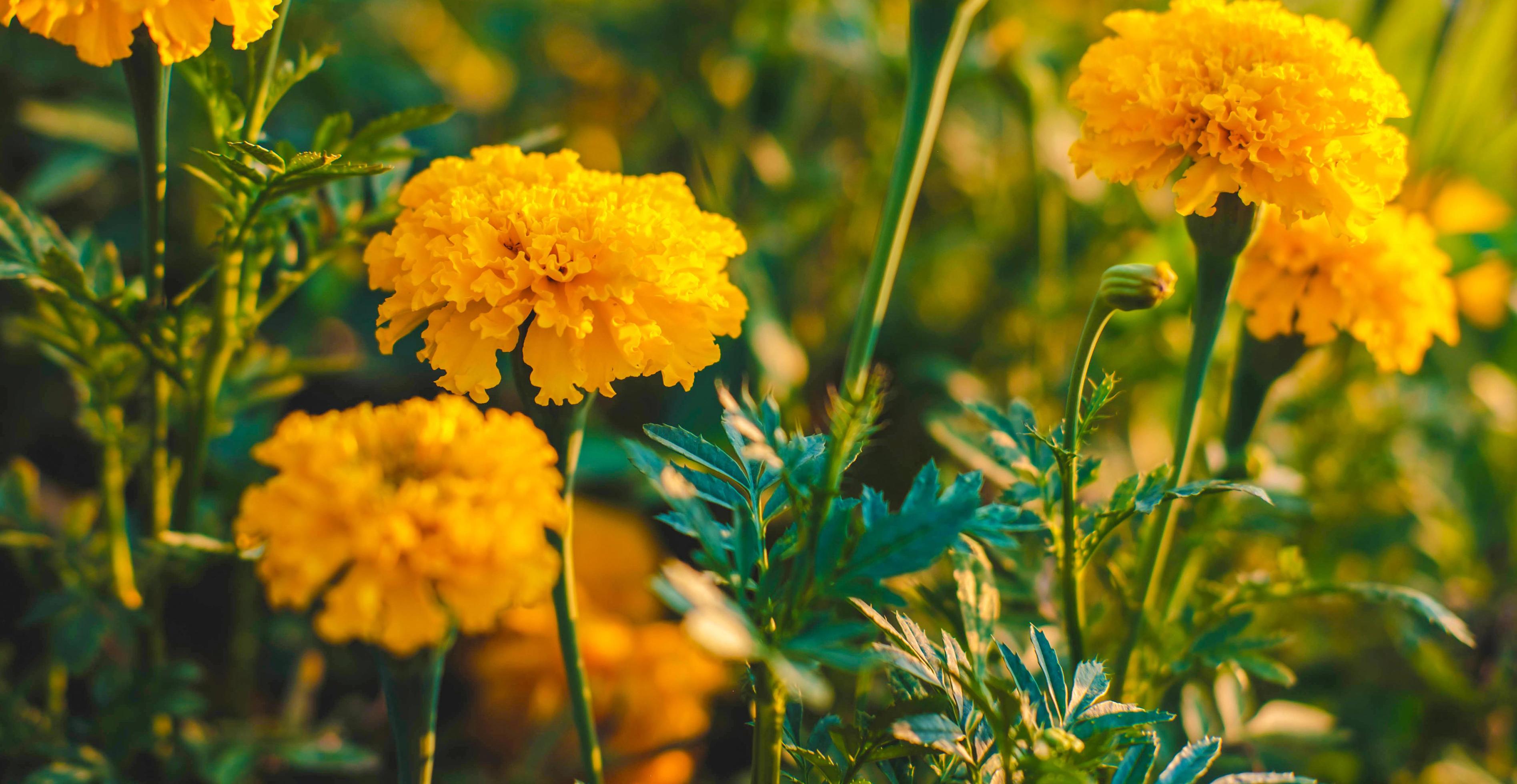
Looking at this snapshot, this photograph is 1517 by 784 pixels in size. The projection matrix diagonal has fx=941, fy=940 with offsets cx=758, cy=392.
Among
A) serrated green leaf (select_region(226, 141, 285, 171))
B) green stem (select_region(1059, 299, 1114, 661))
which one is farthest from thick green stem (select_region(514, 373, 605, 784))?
green stem (select_region(1059, 299, 1114, 661))

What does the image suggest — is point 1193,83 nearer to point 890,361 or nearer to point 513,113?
point 890,361

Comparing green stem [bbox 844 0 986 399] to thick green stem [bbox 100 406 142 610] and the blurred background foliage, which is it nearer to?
the blurred background foliage

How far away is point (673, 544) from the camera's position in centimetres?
121

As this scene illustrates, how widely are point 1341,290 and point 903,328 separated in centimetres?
67

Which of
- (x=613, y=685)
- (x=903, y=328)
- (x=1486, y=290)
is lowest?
(x=613, y=685)

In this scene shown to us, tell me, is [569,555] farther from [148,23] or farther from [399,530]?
[148,23]

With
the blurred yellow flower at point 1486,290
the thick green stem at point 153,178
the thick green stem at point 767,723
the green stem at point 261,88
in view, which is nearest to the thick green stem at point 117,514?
the thick green stem at point 153,178

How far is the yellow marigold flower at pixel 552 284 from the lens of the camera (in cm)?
48

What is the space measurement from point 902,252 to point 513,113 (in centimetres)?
64

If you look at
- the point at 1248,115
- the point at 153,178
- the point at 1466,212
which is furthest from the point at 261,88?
the point at 1466,212

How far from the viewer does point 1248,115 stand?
519mm

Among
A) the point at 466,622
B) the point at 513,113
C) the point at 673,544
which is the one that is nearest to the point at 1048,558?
the point at 466,622

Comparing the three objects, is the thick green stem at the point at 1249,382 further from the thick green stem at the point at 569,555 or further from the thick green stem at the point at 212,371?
the thick green stem at the point at 212,371

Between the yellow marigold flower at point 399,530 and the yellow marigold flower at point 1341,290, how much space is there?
516 mm
